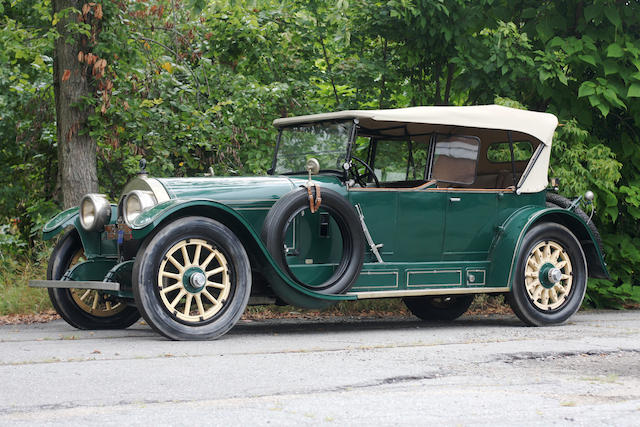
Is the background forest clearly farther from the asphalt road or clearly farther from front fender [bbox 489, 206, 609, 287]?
the asphalt road

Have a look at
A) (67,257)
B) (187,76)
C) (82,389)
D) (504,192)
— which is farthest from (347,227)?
(187,76)

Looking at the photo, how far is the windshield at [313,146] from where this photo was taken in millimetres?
8336

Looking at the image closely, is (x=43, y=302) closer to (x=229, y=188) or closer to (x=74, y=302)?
(x=74, y=302)

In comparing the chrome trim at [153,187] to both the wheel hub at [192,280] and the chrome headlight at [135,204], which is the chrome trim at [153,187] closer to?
the chrome headlight at [135,204]

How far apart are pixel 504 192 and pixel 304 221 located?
230cm

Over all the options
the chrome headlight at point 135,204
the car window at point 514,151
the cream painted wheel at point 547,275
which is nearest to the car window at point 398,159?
the car window at point 514,151

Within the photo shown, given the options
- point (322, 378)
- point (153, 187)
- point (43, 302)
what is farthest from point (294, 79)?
point (322, 378)

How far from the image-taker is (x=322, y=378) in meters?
5.21

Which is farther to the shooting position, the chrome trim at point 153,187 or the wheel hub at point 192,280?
the chrome trim at point 153,187

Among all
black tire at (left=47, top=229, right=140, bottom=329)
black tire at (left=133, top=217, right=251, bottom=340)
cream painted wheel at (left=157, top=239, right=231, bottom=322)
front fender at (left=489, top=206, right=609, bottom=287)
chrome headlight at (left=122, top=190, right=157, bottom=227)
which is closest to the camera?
black tire at (left=133, top=217, right=251, bottom=340)

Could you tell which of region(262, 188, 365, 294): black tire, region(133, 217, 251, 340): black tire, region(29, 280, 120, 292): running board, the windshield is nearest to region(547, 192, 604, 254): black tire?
the windshield

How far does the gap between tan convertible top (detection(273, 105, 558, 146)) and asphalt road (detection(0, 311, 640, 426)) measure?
2.01 metres

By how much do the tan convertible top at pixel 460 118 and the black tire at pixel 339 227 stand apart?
1.02 metres

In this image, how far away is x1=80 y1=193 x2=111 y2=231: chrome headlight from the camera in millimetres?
7781
